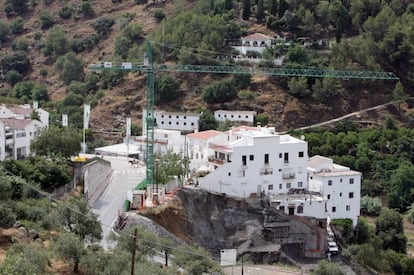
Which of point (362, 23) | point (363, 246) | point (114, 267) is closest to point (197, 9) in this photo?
point (362, 23)

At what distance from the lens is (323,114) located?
60.1 meters

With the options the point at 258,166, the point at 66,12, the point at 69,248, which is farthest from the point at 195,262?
the point at 66,12

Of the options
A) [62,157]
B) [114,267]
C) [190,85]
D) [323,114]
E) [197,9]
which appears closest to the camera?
[114,267]

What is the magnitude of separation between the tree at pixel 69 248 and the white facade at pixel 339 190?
60.6 feet

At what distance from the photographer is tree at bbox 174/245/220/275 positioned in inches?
1032

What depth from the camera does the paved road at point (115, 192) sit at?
33.9 metres

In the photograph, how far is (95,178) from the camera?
3888cm

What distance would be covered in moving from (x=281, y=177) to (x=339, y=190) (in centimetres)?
333

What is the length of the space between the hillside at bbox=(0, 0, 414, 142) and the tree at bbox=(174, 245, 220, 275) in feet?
105

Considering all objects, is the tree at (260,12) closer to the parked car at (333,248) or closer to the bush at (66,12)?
the bush at (66,12)

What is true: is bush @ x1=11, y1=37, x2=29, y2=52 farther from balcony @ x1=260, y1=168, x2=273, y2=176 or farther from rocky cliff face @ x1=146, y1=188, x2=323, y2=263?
balcony @ x1=260, y1=168, x2=273, y2=176

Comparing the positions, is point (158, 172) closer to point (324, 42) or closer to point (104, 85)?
point (104, 85)

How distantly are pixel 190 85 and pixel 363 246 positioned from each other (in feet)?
97.8

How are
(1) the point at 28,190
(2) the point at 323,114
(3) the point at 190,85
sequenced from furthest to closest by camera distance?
1. (3) the point at 190,85
2. (2) the point at 323,114
3. (1) the point at 28,190
